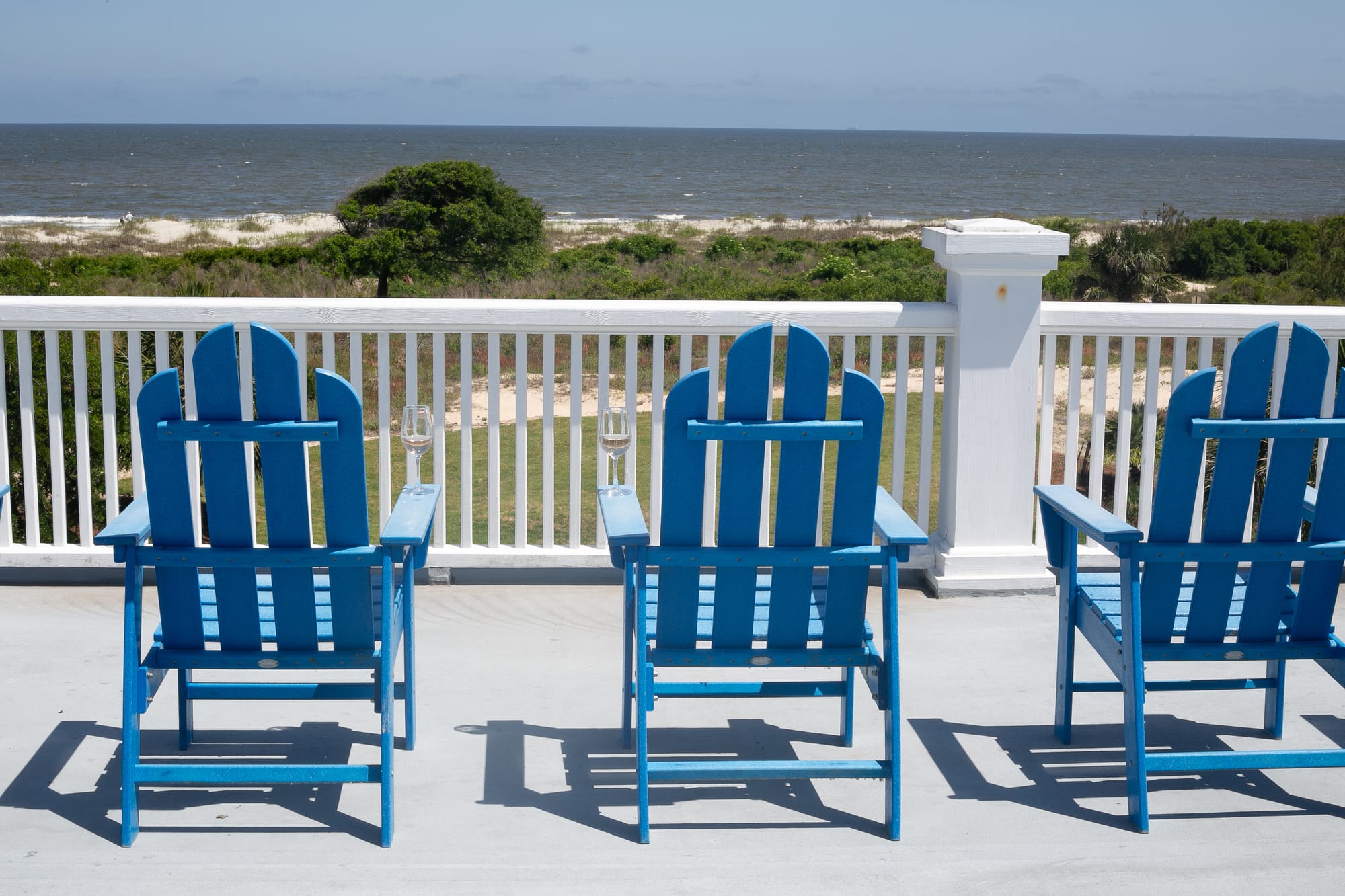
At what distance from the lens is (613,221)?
45.6 metres

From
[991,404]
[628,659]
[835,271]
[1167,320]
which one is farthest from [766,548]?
[835,271]

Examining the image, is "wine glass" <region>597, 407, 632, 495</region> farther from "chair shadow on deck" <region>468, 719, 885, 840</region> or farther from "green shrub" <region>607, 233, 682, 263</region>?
"green shrub" <region>607, 233, 682, 263</region>

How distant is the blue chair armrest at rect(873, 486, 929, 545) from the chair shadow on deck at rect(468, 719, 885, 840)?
59 cm

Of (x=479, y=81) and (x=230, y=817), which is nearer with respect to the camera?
(x=230, y=817)

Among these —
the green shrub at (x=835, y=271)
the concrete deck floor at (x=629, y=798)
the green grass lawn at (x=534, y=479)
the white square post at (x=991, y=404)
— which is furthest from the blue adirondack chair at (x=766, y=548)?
the green shrub at (x=835, y=271)

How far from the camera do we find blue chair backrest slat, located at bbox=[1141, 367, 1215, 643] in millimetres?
2549

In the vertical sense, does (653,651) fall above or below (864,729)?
above

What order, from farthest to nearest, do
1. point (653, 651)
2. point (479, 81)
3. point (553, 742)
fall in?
point (479, 81) → point (553, 742) → point (653, 651)

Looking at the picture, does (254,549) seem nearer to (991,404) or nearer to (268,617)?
(268,617)

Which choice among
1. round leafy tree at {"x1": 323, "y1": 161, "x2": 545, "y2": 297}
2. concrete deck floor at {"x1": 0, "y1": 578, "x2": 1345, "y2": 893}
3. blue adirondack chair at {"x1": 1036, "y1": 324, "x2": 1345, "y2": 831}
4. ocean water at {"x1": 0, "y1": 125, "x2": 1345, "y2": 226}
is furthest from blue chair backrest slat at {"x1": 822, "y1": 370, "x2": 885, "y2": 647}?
ocean water at {"x1": 0, "y1": 125, "x2": 1345, "y2": 226}

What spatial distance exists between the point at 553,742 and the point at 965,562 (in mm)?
1749

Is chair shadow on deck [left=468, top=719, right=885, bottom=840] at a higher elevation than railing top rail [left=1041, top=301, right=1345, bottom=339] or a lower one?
lower

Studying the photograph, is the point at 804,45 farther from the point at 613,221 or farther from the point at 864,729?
the point at 864,729

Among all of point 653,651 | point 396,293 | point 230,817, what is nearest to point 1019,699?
point 653,651
